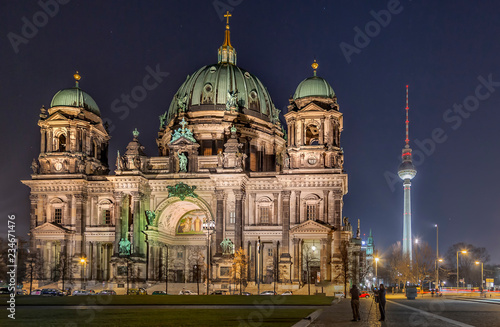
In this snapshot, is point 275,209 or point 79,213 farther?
point 79,213

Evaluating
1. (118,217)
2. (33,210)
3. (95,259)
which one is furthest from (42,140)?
(95,259)

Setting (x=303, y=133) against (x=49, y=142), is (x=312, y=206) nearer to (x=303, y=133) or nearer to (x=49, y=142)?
(x=303, y=133)

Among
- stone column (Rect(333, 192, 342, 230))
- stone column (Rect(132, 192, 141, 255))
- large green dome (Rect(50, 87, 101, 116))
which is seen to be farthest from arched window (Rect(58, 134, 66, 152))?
stone column (Rect(333, 192, 342, 230))

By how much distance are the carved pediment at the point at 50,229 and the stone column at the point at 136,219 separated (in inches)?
427

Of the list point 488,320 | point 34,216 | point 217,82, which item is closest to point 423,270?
point 217,82

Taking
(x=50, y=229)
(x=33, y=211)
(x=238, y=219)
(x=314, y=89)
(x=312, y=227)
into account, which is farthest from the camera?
(x=33, y=211)

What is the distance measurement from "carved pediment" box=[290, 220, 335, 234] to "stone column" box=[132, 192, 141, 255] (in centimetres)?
2192

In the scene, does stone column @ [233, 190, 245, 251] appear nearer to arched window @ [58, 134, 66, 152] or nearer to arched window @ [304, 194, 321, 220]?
arched window @ [304, 194, 321, 220]

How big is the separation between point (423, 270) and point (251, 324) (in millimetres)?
102286

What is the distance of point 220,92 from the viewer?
11494cm

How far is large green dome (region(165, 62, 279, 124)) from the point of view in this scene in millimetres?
114375

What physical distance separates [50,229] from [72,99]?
20215 millimetres

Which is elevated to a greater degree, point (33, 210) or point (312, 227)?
point (33, 210)

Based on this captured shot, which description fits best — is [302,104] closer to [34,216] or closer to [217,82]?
[217,82]
